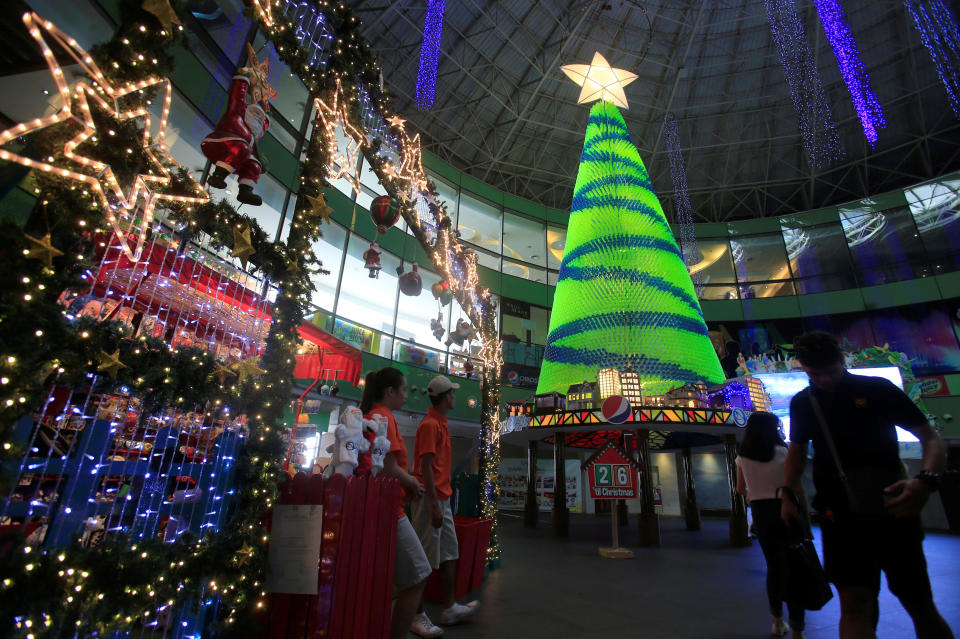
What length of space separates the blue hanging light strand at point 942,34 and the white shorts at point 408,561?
2204 centimetres

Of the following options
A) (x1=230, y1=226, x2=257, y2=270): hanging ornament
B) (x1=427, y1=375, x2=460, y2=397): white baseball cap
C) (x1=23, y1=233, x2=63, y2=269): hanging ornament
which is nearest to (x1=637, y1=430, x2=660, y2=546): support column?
(x1=427, y1=375, x2=460, y2=397): white baseball cap

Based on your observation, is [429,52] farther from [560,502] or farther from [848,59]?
[848,59]

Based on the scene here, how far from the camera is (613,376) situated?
9.55 meters

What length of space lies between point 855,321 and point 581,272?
55.2 ft

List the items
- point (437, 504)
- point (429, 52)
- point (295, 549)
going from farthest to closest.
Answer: point (429, 52)
point (437, 504)
point (295, 549)

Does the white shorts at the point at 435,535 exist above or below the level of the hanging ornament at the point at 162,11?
below

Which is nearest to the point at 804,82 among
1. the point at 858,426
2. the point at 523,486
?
the point at 523,486

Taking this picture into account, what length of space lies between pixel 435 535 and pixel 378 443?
86 cm

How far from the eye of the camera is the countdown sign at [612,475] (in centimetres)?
679

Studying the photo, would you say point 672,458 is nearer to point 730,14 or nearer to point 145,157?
point 730,14

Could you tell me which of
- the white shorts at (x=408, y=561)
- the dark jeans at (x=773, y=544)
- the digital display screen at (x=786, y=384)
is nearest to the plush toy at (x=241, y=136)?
the white shorts at (x=408, y=561)

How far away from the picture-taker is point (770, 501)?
3328mm

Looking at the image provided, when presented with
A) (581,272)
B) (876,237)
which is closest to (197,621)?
(581,272)

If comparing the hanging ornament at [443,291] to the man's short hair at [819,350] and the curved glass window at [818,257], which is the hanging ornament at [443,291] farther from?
the curved glass window at [818,257]
